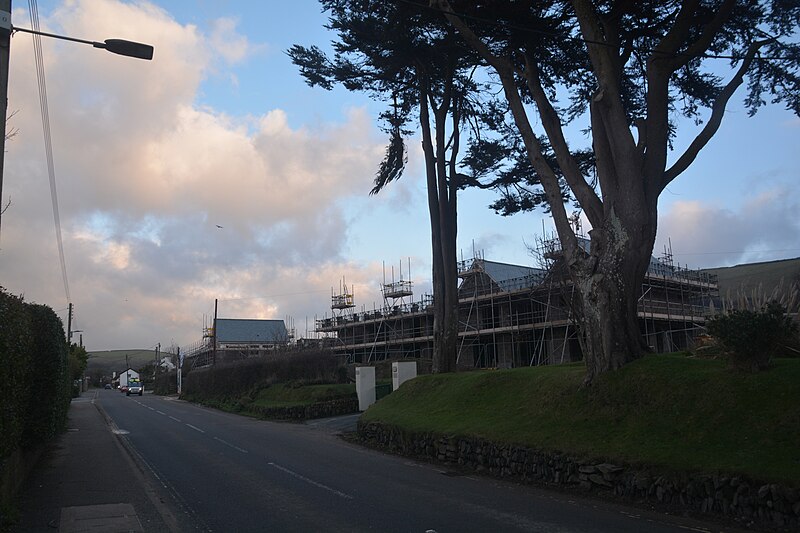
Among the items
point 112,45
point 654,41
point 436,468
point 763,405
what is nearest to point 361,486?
point 436,468

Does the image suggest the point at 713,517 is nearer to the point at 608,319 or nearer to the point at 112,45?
the point at 608,319

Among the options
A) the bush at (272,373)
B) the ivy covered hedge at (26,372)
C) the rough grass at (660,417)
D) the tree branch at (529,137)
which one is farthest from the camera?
the bush at (272,373)

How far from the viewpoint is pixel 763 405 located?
1080 centimetres

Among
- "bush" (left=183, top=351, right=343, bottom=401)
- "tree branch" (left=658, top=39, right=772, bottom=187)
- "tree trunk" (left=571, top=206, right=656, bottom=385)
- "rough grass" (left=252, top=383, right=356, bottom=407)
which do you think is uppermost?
"tree branch" (left=658, top=39, right=772, bottom=187)

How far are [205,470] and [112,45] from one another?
9356mm

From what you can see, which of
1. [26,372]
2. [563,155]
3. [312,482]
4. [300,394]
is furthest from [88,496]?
[300,394]

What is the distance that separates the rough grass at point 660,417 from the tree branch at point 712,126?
15.2ft

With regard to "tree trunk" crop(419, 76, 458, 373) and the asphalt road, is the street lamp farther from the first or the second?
"tree trunk" crop(419, 76, 458, 373)

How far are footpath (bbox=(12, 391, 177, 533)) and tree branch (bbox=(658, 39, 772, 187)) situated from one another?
1301 cm

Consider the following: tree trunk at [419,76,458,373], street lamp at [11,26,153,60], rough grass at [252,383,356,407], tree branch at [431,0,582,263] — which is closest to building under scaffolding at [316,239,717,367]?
tree trunk at [419,76,458,373]

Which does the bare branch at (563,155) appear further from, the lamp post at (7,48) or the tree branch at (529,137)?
the lamp post at (7,48)

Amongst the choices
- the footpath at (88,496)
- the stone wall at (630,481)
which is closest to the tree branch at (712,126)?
the stone wall at (630,481)

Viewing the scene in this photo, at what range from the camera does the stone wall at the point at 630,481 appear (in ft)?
28.0

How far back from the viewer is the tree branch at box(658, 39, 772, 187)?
15477 millimetres
